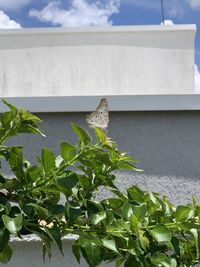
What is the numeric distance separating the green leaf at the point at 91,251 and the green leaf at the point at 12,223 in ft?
0.58

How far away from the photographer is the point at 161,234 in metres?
1.53

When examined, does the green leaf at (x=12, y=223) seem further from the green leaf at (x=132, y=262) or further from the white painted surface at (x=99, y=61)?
the white painted surface at (x=99, y=61)

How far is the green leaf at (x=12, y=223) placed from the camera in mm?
1390

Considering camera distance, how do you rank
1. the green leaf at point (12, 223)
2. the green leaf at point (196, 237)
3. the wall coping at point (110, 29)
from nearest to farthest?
the green leaf at point (12, 223) < the green leaf at point (196, 237) < the wall coping at point (110, 29)

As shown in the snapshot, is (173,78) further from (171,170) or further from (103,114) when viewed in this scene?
(103,114)

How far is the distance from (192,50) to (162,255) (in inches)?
202

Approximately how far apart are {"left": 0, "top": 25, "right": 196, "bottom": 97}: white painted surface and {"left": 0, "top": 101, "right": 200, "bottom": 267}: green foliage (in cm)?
477

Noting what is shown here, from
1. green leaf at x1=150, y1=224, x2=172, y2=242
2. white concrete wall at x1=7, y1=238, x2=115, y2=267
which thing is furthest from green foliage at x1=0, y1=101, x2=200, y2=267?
white concrete wall at x1=7, y1=238, x2=115, y2=267

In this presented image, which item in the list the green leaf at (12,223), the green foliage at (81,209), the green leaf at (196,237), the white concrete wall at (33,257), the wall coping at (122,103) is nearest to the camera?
the green leaf at (12,223)

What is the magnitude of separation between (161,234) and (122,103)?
216 cm

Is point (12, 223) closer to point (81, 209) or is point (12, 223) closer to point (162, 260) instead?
point (81, 209)

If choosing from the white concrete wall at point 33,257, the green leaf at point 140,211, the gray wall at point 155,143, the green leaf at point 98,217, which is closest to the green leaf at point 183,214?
the green leaf at point 140,211

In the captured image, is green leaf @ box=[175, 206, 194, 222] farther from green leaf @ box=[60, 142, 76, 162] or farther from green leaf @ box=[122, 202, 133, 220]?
green leaf @ box=[60, 142, 76, 162]

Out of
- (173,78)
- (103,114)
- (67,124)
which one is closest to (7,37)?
(173,78)
